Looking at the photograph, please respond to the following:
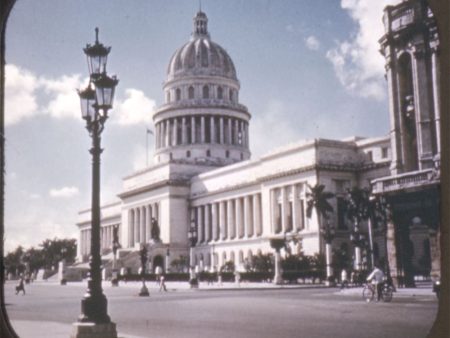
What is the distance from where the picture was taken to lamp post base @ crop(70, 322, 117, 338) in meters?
9.70

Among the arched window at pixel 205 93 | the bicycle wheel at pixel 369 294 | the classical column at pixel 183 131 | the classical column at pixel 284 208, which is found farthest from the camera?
the arched window at pixel 205 93

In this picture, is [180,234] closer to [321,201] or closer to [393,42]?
[321,201]

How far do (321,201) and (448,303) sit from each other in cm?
3313

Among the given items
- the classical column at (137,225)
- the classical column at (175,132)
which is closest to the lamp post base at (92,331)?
the classical column at (175,132)

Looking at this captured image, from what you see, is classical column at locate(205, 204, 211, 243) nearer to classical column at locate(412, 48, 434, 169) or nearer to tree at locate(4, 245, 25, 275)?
classical column at locate(412, 48, 434, 169)

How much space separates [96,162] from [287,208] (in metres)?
41.6

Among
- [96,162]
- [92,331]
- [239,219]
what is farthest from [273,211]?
[92,331]

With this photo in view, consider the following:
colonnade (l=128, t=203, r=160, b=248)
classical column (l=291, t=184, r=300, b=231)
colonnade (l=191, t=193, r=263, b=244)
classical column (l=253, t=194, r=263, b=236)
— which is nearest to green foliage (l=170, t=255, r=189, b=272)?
colonnade (l=191, t=193, r=263, b=244)

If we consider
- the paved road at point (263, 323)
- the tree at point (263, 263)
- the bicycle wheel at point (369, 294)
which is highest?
the tree at point (263, 263)

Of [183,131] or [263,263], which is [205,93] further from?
[263,263]

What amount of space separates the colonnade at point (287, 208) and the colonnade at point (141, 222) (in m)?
18.1

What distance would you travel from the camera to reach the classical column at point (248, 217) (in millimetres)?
56656

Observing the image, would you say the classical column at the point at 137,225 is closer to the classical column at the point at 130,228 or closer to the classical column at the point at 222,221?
the classical column at the point at 130,228

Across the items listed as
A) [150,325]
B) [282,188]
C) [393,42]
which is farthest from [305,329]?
[282,188]
